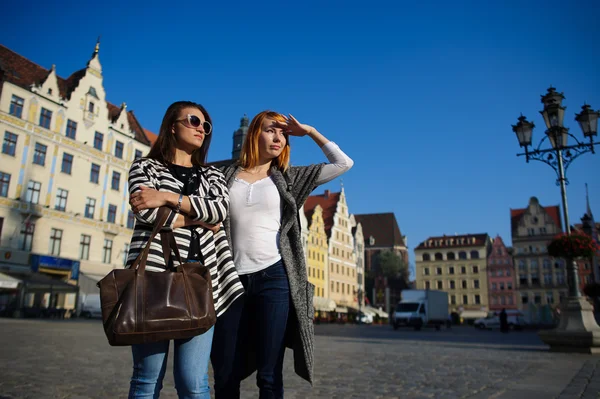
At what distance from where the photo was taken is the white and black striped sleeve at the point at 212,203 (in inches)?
95.2

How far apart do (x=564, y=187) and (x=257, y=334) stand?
41.8 ft

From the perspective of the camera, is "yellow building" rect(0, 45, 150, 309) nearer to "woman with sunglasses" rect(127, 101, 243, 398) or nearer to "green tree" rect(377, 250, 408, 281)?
"woman with sunglasses" rect(127, 101, 243, 398)

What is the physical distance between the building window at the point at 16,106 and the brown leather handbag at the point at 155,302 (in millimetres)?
32967

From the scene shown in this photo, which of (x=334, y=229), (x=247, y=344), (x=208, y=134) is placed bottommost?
(x=247, y=344)

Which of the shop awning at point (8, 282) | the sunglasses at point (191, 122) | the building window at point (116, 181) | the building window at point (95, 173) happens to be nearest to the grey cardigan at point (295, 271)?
the sunglasses at point (191, 122)

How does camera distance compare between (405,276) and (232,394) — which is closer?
(232,394)

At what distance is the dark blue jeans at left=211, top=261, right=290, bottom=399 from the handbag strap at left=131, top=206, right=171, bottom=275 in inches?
23.7

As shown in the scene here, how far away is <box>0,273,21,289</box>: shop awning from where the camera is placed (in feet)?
73.9

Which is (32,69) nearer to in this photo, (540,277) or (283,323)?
(283,323)

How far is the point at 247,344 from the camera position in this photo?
2.79 m

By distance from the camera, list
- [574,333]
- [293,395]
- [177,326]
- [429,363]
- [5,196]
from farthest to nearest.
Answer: [5,196]
[574,333]
[429,363]
[293,395]
[177,326]

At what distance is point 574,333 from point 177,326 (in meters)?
12.0

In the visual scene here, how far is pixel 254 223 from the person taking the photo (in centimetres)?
288

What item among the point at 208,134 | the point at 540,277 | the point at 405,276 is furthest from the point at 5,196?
the point at 540,277
